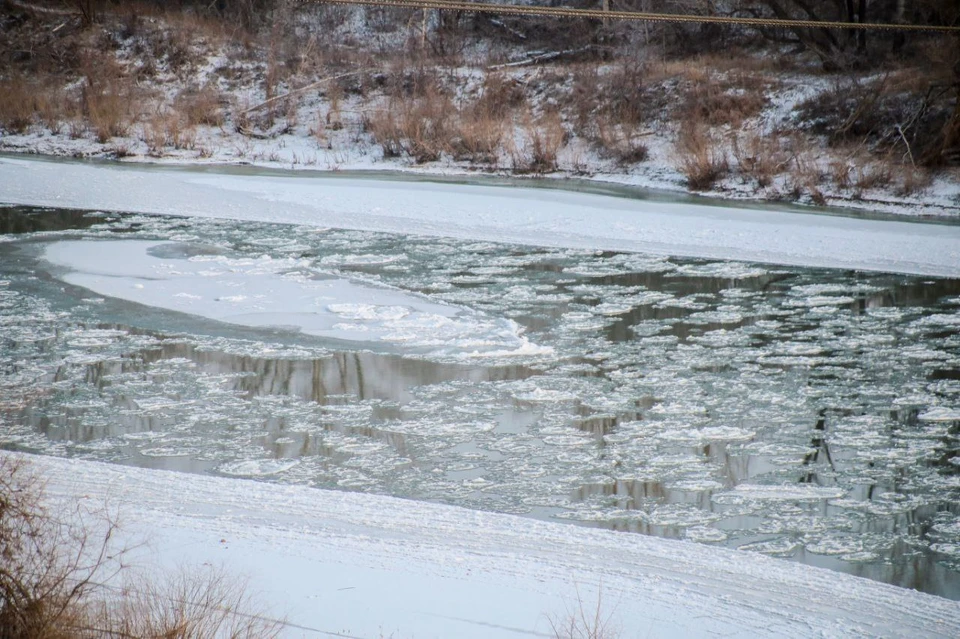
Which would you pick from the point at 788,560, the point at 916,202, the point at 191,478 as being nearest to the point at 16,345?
the point at 191,478

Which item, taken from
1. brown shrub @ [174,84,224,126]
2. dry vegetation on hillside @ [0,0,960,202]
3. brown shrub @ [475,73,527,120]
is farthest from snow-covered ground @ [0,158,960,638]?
brown shrub @ [174,84,224,126]

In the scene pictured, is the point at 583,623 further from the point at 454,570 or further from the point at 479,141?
the point at 479,141

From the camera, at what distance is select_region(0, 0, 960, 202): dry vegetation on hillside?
1889cm

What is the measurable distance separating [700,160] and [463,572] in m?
14.8

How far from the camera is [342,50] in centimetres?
2836

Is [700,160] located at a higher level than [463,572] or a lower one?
higher

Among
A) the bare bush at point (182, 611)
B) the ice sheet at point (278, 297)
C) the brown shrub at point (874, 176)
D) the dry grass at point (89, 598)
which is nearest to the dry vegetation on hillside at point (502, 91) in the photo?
the brown shrub at point (874, 176)

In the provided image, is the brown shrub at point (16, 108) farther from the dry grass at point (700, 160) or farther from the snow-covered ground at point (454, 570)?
the snow-covered ground at point (454, 570)

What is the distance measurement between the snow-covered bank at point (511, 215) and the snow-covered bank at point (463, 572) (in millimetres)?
8204

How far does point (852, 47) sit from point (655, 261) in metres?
12.4

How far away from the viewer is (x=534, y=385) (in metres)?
8.05

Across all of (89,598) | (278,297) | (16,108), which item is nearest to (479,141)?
(16,108)

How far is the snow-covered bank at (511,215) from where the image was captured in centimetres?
1333

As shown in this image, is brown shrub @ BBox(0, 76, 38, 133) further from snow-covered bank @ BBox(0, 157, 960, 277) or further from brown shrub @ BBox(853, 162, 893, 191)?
brown shrub @ BBox(853, 162, 893, 191)
